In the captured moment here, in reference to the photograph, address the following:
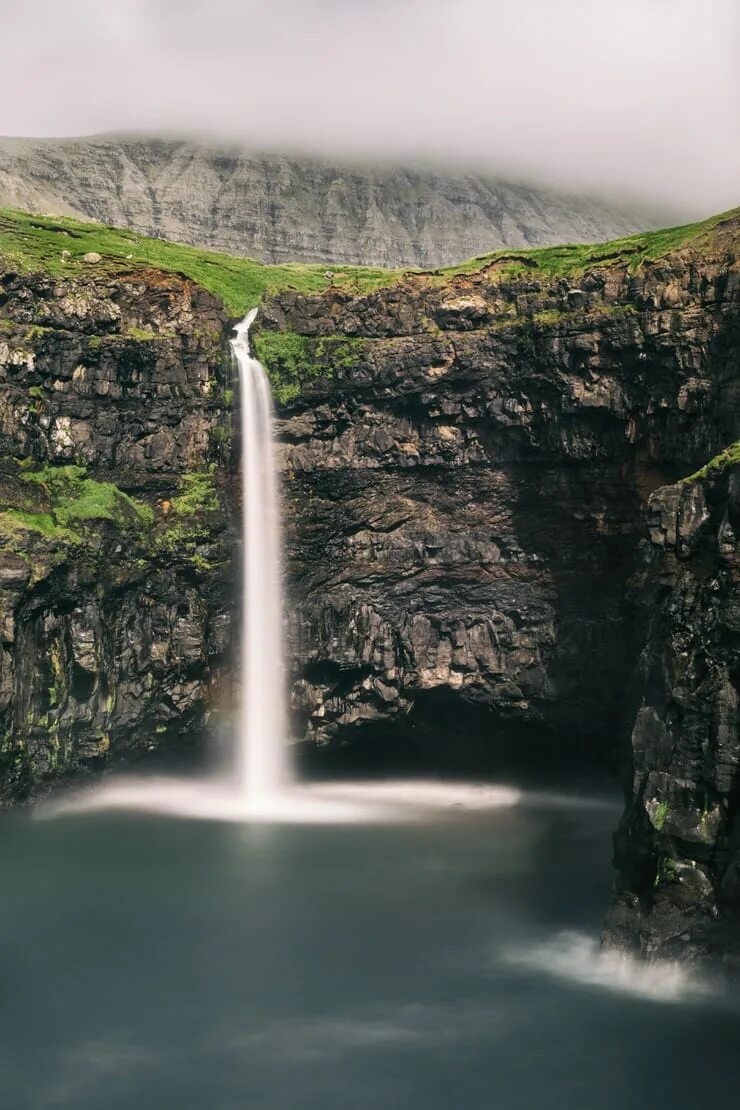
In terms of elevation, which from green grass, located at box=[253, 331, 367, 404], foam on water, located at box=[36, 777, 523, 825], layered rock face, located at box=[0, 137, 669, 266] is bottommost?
foam on water, located at box=[36, 777, 523, 825]

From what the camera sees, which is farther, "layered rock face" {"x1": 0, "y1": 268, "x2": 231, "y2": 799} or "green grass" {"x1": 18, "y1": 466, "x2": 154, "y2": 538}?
"green grass" {"x1": 18, "y1": 466, "x2": 154, "y2": 538}

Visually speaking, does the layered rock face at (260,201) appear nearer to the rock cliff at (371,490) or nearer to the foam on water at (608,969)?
the rock cliff at (371,490)

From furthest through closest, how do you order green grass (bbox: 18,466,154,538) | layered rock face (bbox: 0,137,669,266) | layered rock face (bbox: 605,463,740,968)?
layered rock face (bbox: 0,137,669,266), green grass (bbox: 18,466,154,538), layered rock face (bbox: 605,463,740,968)

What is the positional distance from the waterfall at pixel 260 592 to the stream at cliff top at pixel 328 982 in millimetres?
6961

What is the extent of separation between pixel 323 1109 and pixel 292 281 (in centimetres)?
3428

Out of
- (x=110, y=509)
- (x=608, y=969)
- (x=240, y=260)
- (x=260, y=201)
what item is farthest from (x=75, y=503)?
(x=260, y=201)

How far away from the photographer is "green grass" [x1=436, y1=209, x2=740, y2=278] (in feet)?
135

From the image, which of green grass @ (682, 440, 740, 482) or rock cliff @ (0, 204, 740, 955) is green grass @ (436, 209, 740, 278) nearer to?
rock cliff @ (0, 204, 740, 955)

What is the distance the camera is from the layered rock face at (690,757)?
1038 inches

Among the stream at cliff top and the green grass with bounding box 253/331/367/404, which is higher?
the green grass with bounding box 253/331/367/404

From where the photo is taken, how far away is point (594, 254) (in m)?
43.8

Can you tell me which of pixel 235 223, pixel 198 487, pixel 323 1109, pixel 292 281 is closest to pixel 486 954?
pixel 323 1109

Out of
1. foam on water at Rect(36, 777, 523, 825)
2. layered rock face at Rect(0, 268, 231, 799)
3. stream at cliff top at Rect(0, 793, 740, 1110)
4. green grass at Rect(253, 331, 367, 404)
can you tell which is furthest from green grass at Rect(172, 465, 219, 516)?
stream at cliff top at Rect(0, 793, 740, 1110)

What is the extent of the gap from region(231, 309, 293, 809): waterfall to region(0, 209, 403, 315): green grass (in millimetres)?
4360
